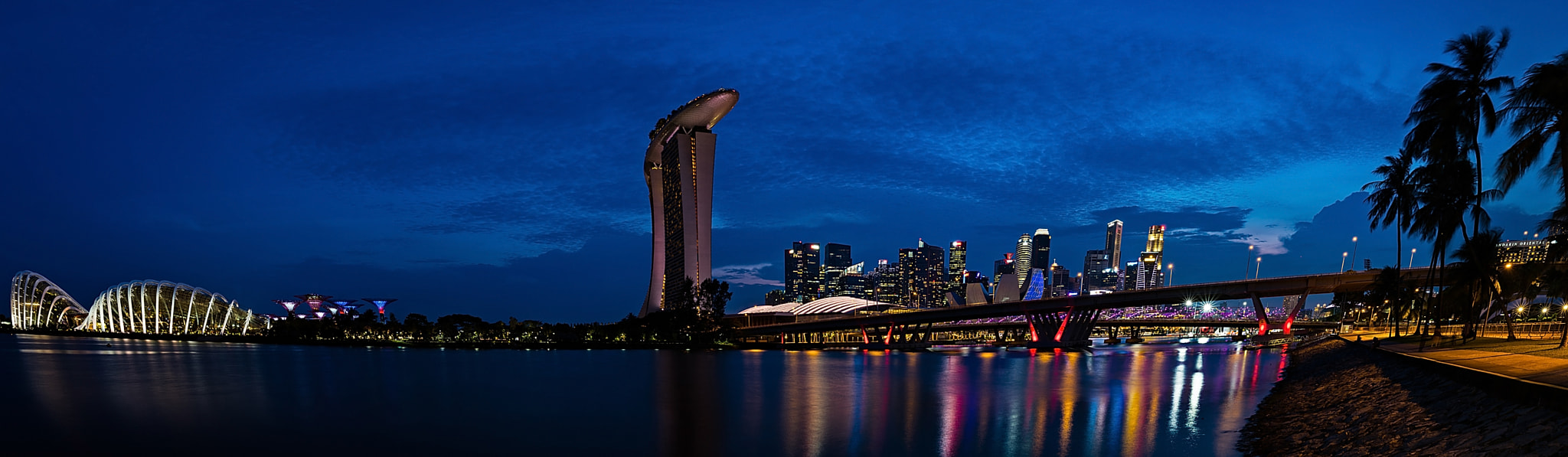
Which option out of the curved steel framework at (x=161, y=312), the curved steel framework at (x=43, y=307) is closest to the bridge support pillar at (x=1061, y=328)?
the curved steel framework at (x=161, y=312)

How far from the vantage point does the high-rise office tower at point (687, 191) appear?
152 meters

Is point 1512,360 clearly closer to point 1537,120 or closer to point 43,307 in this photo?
point 1537,120

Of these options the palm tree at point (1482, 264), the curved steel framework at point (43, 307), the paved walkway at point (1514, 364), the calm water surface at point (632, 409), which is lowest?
the curved steel framework at point (43, 307)

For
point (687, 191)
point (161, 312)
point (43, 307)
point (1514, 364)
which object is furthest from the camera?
point (43, 307)

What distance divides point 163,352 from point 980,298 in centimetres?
13019

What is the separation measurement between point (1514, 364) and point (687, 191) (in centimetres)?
13437

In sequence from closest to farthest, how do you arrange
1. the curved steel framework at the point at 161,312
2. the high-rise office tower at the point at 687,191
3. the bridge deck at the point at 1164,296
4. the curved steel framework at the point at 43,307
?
the bridge deck at the point at 1164,296 → the high-rise office tower at the point at 687,191 → the curved steel framework at the point at 161,312 → the curved steel framework at the point at 43,307

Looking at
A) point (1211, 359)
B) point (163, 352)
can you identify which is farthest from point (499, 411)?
point (163, 352)

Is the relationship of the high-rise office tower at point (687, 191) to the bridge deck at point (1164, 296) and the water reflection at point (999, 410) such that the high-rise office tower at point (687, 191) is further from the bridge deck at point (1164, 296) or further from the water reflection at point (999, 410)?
the water reflection at point (999, 410)

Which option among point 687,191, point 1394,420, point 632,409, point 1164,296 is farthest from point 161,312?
point 1394,420

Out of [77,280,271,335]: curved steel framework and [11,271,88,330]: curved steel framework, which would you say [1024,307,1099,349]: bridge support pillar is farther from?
[11,271,88,330]: curved steel framework

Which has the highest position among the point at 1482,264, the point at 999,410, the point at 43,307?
the point at 1482,264

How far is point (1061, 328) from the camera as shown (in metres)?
119

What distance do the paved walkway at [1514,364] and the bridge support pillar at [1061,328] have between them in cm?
8691
